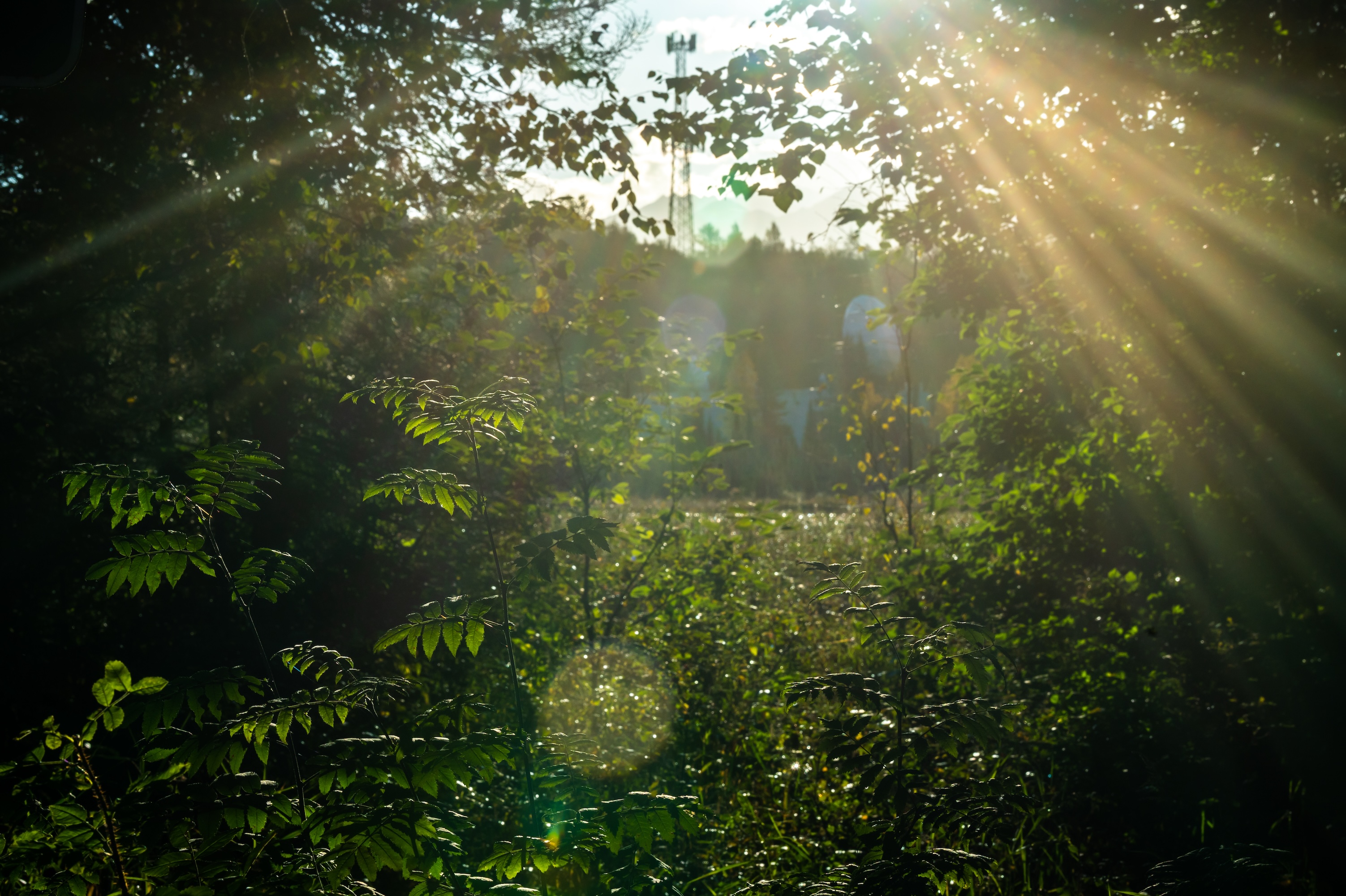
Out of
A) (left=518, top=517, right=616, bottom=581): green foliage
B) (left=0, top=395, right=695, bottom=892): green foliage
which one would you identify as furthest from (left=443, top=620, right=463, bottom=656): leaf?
(left=518, top=517, right=616, bottom=581): green foliage

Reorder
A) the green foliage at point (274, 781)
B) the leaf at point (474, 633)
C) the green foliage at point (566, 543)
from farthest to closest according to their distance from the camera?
1. the green foliage at point (566, 543)
2. the leaf at point (474, 633)
3. the green foliage at point (274, 781)

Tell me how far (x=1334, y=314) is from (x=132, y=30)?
22.7 ft

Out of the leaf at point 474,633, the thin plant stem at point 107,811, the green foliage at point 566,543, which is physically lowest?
the thin plant stem at point 107,811

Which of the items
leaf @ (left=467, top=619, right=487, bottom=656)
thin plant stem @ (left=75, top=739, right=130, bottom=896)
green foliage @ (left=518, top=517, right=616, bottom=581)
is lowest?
thin plant stem @ (left=75, top=739, right=130, bottom=896)

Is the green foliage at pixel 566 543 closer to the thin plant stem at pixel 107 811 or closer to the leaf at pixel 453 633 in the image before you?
the leaf at pixel 453 633

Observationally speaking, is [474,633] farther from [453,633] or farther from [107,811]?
[107,811]

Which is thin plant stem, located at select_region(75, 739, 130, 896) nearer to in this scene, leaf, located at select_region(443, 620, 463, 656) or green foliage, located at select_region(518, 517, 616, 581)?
leaf, located at select_region(443, 620, 463, 656)

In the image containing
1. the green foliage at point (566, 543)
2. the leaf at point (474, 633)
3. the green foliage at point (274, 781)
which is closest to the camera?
the green foliage at point (274, 781)

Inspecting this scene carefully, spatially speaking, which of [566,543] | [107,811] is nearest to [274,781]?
[107,811]

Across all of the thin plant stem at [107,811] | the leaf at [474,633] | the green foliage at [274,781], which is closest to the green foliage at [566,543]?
the green foliage at [274,781]

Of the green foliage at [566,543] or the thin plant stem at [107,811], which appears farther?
the green foliage at [566,543]

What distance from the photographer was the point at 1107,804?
400 cm

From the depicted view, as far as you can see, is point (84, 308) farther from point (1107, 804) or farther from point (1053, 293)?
point (1107, 804)

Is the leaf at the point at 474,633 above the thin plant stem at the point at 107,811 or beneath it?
above
